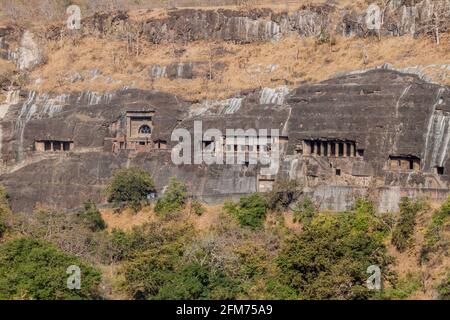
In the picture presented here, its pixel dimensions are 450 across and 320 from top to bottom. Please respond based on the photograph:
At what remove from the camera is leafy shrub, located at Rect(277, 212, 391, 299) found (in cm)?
5188

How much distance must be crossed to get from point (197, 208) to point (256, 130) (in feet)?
20.7

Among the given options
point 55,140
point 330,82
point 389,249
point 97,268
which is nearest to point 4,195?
point 55,140

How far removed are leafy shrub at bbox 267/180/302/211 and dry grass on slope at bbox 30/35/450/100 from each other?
34.2 ft

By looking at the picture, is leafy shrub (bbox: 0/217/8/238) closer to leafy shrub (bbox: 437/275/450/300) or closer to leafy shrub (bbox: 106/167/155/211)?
leafy shrub (bbox: 106/167/155/211)

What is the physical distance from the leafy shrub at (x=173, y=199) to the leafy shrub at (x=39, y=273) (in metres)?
10.3

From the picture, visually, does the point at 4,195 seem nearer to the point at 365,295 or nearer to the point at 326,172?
the point at 326,172

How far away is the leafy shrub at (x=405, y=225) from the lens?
188 feet

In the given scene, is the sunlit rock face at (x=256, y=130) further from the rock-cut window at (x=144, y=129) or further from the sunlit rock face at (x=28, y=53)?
the sunlit rock face at (x=28, y=53)

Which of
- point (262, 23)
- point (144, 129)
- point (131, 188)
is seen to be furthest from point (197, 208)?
point (262, 23)

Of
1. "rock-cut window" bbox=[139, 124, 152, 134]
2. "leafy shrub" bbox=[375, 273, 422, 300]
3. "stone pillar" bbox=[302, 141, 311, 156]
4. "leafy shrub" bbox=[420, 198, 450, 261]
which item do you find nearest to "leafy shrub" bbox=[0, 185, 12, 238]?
"rock-cut window" bbox=[139, 124, 152, 134]

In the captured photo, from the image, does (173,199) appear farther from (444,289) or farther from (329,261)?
(444,289)
